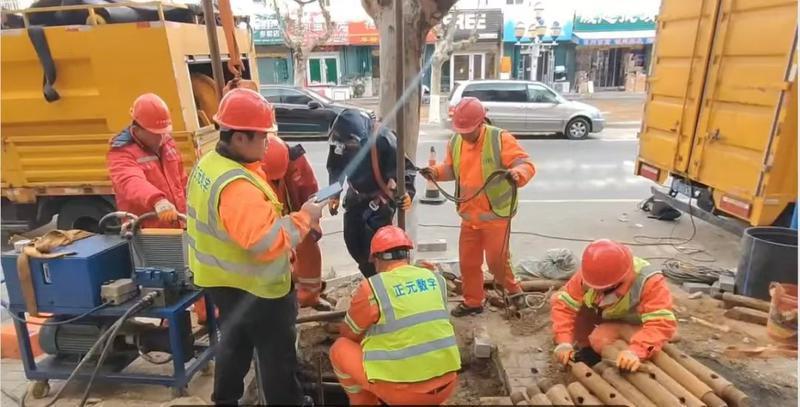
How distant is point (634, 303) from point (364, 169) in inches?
82.5

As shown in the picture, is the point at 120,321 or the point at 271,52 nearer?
the point at 120,321

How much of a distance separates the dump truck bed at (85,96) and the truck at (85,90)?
1 cm

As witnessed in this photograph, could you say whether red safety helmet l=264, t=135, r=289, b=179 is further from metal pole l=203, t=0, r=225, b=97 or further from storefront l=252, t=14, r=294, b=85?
storefront l=252, t=14, r=294, b=85

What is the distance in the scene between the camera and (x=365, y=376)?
286 centimetres

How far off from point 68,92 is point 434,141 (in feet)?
35.3

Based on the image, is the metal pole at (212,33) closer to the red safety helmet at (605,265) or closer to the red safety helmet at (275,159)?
the red safety helmet at (275,159)

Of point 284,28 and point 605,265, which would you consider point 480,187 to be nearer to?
point 605,265

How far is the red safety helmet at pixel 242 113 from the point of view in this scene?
2584 mm

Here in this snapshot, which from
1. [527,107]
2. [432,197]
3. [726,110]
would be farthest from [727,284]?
[527,107]

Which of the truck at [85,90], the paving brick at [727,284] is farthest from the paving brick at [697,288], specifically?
the truck at [85,90]

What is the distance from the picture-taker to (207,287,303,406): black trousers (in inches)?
109

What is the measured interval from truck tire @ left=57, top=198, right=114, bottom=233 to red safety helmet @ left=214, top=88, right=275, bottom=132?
166 inches

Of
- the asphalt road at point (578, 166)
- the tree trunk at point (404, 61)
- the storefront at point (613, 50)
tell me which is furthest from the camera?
the storefront at point (613, 50)

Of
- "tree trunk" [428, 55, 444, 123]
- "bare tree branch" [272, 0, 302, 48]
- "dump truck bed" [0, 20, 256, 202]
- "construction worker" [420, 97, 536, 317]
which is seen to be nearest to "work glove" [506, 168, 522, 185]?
"construction worker" [420, 97, 536, 317]
